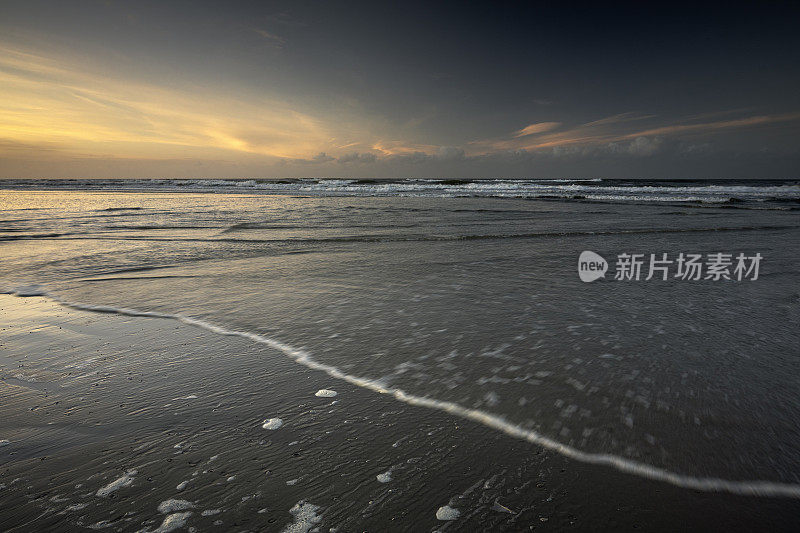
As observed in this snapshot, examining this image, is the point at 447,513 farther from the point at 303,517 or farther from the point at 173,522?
the point at 173,522

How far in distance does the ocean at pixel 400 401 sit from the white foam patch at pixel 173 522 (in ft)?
0.05

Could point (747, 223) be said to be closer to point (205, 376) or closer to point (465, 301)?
point (465, 301)

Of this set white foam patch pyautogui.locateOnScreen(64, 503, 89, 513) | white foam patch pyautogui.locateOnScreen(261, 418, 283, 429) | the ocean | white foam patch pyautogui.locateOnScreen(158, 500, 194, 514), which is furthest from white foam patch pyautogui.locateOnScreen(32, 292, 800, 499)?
white foam patch pyautogui.locateOnScreen(64, 503, 89, 513)

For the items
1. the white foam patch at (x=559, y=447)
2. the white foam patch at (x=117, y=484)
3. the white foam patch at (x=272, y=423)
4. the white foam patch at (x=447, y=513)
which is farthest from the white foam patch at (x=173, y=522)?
the white foam patch at (x=559, y=447)

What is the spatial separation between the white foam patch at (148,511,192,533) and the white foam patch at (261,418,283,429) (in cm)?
67

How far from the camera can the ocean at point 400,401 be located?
193 centimetres

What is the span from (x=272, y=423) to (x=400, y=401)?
2.69ft

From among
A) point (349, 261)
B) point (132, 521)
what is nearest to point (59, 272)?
point (349, 261)

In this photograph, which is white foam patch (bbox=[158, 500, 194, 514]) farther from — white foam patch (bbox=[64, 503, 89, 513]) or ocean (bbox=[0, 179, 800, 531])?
white foam patch (bbox=[64, 503, 89, 513])

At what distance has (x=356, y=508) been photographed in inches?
74.9

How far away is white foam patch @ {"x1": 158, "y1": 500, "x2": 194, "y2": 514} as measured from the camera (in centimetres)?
191

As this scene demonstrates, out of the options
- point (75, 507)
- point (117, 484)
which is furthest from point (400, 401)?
point (75, 507)

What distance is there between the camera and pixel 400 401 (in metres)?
2.81

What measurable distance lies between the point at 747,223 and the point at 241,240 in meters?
15.8
